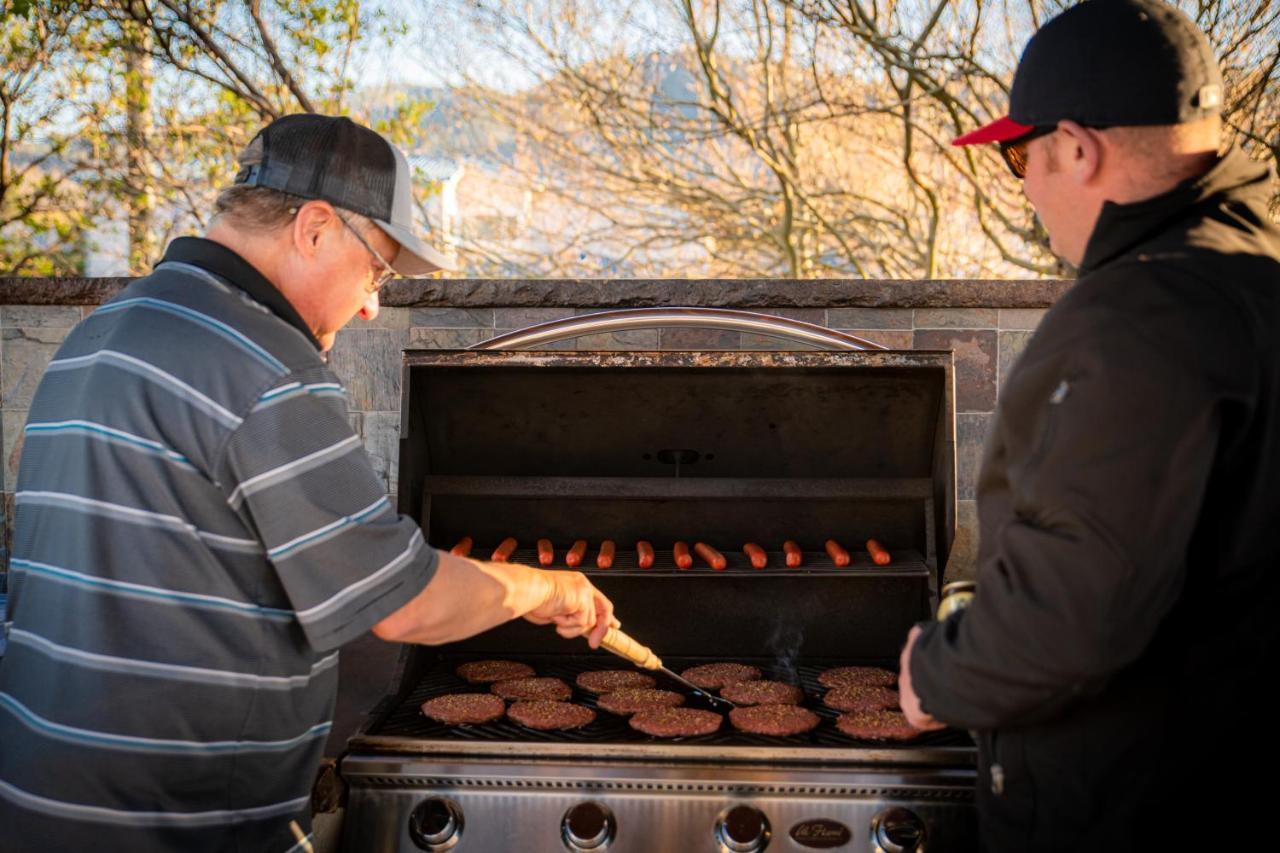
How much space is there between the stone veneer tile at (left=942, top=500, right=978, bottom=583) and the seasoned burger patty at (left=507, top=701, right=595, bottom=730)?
1576 millimetres

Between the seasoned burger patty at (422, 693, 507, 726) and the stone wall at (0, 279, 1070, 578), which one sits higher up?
the stone wall at (0, 279, 1070, 578)

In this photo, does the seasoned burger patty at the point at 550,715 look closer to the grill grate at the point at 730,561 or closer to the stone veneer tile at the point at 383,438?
the grill grate at the point at 730,561

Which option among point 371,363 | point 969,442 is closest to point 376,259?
point 371,363

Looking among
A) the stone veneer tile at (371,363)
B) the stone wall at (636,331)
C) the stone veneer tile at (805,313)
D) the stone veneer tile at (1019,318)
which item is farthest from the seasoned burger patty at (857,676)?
the stone veneer tile at (371,363)

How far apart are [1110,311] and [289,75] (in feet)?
22.6

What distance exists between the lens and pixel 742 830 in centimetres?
251

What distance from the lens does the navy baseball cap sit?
1606 millimetres

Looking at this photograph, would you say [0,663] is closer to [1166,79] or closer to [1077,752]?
[1077,752]

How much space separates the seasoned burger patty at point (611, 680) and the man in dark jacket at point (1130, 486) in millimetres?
1445

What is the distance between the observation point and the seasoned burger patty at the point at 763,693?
2932mm

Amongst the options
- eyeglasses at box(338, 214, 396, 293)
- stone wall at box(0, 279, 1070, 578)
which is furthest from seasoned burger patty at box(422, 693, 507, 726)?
stone wall at box(0, 279, 1070, 578)

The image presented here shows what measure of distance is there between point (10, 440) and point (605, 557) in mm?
2783

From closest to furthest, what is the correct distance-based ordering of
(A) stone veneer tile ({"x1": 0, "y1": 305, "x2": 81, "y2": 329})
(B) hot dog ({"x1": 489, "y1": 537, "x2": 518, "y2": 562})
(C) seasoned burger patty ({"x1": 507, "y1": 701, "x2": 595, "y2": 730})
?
(C) seasoned burger patty ({"x1": 507, "y1": 701, "x2": 595, "y2": 730})
(B) hot dog ({"x1": 489, "y1": 537, "x2": 518, "y2": 562})
(A) stone veneer tile ({"x1": 0, "y1": 305, "x2": 81, "y2": 329})

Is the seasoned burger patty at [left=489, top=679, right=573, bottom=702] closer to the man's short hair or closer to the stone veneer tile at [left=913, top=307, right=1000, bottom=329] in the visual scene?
the man's short hair
